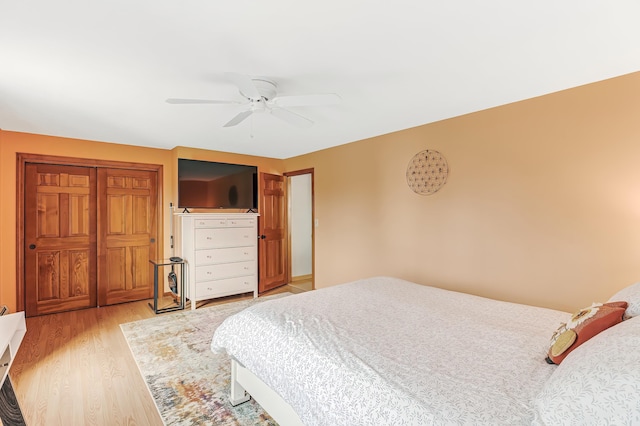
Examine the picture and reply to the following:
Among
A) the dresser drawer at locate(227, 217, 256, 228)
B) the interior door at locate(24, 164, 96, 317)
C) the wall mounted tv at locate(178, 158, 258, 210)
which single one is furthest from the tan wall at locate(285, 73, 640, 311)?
the interior door at locate(24, 164, 96, 317)

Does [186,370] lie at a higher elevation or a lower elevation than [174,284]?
lower

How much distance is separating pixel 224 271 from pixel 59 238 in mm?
2091

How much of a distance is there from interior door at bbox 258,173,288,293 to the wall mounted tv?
0.19m

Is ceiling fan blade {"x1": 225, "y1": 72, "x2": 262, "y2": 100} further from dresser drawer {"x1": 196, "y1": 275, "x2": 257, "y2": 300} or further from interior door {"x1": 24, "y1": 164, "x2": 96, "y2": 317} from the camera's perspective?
interior door {"x1": 24, "y1": 164, "x2": 96, "y2": 317}

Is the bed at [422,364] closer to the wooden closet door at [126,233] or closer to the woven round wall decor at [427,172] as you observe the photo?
the woven round wall decor at [427,172]

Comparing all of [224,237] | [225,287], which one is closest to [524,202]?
[224,237]

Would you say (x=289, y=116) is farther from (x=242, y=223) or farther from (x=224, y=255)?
(x=224, y=255)

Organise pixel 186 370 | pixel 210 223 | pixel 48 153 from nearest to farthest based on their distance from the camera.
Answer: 1. pixel 186 370
2. pixel 48 153
3. pixel 210 223

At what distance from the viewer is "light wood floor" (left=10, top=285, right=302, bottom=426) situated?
80.6 inches

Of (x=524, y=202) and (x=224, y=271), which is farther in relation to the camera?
(x=224, y=271)

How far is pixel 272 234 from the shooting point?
5328 millimetres

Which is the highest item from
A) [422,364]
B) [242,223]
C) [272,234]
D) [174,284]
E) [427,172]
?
[427,172]

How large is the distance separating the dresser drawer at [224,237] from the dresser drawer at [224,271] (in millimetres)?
285

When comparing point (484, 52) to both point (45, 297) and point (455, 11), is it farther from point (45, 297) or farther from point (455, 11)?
point (45, 297)
